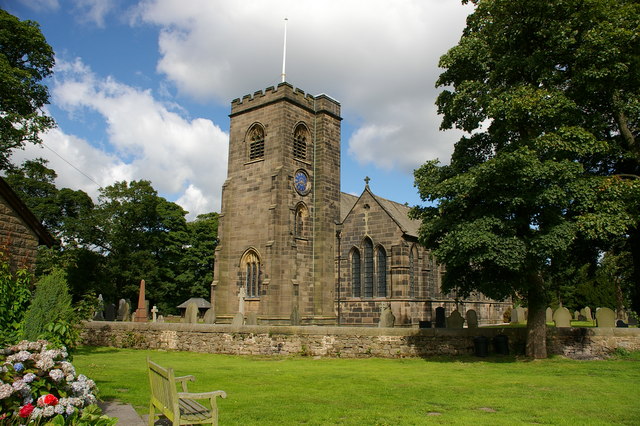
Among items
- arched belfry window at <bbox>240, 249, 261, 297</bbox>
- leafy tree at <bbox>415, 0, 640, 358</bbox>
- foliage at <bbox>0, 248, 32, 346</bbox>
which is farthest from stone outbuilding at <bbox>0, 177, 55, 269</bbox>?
arched belfry window at <bbox>240, 249, 261, 297</bbox>

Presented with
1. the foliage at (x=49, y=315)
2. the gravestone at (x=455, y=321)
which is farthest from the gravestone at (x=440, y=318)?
the foliage at (x=49, y=315)

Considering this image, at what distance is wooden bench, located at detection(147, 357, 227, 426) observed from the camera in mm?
5320

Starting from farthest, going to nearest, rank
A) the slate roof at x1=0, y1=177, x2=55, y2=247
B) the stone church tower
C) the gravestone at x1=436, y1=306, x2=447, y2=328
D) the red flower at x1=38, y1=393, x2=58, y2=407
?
the stone church tower, the gravestone at x1=436, y1=306, x2=447, y2=328, the slate roof at x1=0, y1=177, x2=55, y2=247, the red flower at x1=38, y1=393, x2=58, y2=407

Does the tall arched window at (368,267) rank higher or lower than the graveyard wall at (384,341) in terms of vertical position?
higher

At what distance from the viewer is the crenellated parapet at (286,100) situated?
30141 mm

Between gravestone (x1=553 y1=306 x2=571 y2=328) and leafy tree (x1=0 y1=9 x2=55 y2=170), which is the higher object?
leafy tree (x1=0 y1=9 x2=55 y2=170)

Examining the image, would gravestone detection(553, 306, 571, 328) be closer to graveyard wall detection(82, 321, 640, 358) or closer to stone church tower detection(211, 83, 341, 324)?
graveyard wall detection(82, 321, 640, 358)

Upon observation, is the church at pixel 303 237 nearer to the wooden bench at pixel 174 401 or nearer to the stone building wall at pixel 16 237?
the stone building wall at pixel 16 237

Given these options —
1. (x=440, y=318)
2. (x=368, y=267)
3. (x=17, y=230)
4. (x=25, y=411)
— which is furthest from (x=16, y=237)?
(x=440, y=318)

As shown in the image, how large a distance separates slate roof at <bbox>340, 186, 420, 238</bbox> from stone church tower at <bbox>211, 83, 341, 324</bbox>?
9.19 feet

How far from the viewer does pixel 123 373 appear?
1259 centimetres

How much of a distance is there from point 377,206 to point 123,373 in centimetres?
1944

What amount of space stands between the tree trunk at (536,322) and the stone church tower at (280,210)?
1396 cm

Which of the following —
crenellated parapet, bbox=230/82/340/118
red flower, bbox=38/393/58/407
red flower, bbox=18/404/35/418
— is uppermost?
crenellated parapet, bbox=230/82/340/118
